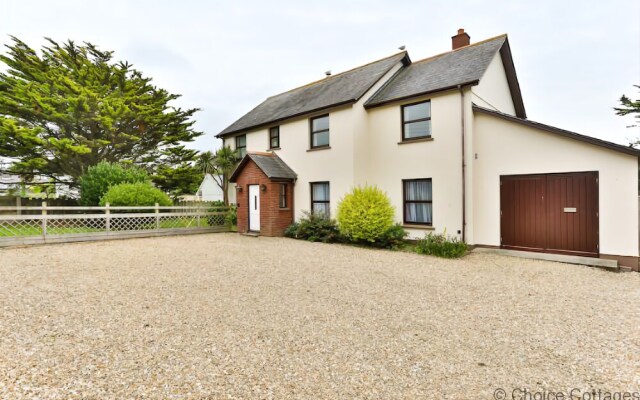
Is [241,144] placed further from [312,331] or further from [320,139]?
[312,331]

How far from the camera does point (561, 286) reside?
621 centimetres

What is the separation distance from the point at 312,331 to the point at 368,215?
6.96m

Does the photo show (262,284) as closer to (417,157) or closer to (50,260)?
(50,260)

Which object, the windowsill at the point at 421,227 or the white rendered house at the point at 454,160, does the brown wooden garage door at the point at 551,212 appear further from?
the windowsill at the point at 421,227

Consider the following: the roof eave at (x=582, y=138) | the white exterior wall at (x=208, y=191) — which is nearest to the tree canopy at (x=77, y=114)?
the white exterior wall at (x=208, y=191)

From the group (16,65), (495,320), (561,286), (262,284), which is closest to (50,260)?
(262,284)

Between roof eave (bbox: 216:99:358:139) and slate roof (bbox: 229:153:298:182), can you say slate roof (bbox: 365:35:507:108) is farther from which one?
slate roof (bbox: 229:153:298:182)

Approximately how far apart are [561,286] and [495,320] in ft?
9.82

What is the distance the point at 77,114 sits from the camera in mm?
18438

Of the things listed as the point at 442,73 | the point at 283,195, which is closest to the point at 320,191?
the point at 283,195

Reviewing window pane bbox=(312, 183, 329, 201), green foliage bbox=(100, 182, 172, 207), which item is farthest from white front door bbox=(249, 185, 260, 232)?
green foliage bbox=(100, 182, 172, 207)

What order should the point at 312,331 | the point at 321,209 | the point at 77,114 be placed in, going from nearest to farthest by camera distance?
the point at 312,331 → the point at 321,209 → the point at 77,114

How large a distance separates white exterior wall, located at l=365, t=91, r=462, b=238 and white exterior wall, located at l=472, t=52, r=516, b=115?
4.20 ft

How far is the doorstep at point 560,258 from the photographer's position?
766 cm
